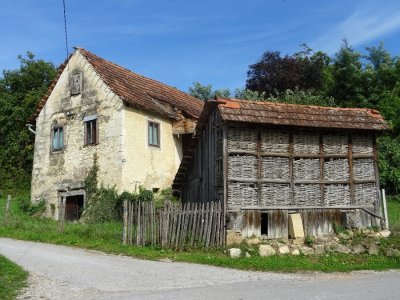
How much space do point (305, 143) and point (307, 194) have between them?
1624 mm

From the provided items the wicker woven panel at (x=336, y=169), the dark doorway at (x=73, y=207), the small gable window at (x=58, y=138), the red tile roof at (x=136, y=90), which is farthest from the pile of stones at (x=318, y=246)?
the small gable window at (x=58, y=138)

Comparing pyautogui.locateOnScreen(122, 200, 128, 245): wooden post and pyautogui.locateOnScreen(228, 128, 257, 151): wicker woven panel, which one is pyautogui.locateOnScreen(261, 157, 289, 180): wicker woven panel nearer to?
pyautogui.locateOnScreen(228, 128, 257, 151): wicker woven panel

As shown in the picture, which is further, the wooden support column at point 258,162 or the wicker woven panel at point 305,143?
the wicker woven panel at point 305,143

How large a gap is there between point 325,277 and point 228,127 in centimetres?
542

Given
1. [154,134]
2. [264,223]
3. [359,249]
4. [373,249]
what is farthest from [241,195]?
[154,134]

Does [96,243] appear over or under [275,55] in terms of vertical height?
under

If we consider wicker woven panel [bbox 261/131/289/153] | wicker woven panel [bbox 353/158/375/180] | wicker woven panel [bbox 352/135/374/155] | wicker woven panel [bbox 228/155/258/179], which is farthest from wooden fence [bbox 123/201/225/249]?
wicker woven panel [bbox 352/135/374/155]

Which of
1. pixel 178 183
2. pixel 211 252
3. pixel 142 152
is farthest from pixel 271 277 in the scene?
pixel 142 152

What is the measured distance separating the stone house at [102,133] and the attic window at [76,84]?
0.04 m

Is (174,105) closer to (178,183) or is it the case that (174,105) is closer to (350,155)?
(178,183)

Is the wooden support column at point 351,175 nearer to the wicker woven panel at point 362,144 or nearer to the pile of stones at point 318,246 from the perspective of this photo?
the wicker woven panel at point 362,144

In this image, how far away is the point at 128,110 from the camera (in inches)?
850

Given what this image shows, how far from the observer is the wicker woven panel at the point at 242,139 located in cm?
1416

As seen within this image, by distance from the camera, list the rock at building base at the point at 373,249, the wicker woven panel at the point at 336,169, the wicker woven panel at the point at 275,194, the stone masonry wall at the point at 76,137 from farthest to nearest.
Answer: the stone masonry wall at the point at 76,137
the wicker woven panel at the point at 336,169
the wicker woven panel at the point at 275,194
the rock at building base at the point at 373,249
